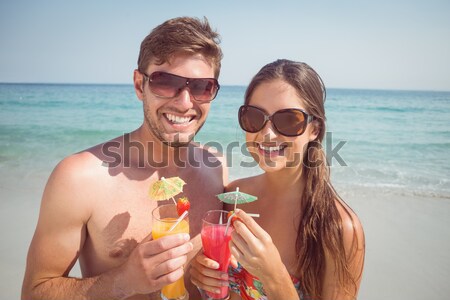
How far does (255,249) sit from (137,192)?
1.14 m

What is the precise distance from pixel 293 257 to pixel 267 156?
858 millimetres

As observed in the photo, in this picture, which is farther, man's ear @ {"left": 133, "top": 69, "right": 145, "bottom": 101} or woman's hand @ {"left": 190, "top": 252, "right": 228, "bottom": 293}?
man's ear @ {"left": 133, "top": 69, "right": 145, "bottom": 101}

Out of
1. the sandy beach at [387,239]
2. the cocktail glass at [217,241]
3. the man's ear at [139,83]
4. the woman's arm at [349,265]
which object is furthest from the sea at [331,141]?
the cocktail glass at [217,241]

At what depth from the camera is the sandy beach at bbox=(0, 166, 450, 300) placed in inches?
156

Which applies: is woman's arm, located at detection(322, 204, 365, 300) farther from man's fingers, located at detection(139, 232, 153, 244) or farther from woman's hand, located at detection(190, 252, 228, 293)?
man's fingers, located at detection(139, 232, 153, 244)

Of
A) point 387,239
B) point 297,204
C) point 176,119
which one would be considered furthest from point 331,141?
point 176,119

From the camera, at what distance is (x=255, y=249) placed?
66.9 inches

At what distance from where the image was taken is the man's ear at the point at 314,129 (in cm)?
235

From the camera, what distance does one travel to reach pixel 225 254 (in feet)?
6.99

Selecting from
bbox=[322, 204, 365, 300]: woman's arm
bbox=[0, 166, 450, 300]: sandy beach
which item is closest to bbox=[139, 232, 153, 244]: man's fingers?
bbox=[322, 204, 365, 300]: woman's arm

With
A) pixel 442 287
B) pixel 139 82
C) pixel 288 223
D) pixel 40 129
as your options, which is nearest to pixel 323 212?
pixel 288 223

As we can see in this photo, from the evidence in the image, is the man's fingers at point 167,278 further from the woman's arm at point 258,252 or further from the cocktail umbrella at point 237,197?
the cocktail umbrella at point 237,197

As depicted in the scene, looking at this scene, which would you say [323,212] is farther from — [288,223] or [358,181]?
[358,181]

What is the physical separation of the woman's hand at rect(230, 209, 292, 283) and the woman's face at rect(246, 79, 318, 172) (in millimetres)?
694
